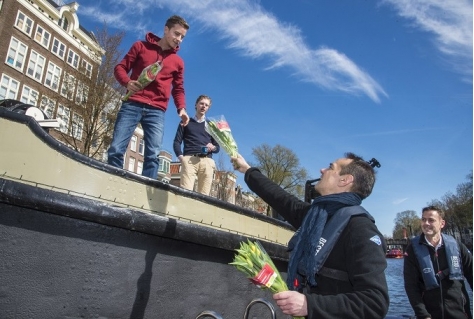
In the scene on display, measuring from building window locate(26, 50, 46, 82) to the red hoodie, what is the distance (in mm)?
23718

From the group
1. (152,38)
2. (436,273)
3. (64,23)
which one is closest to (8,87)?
(64,23)

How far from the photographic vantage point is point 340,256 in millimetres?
1703

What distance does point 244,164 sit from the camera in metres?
2.59

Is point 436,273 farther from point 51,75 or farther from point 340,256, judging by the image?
point 51,75

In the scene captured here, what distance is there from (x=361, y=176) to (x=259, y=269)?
0.84 meters

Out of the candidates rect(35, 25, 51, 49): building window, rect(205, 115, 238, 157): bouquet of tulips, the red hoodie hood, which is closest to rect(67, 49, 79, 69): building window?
rect(35, 25, 51, 49): building window

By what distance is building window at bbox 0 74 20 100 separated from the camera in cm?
2145

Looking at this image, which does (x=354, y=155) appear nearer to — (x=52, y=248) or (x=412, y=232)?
(x=52, y=248)

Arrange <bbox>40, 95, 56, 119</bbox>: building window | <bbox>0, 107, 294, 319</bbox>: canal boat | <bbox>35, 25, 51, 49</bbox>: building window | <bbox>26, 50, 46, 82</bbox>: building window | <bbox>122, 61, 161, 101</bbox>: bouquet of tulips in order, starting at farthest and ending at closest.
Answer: <bbox>35, 25, 51, 49</bbox>: building window < <bbox>26, 50, 46, 82</bbox>: building window < <bbox>40, 95, 56, 119</bbox>: building window < <bbox>122, 61, 161, 101</bbox>: bouquet of tulips < <bbox>0, 107, 294, 319</bbox>: canal boat

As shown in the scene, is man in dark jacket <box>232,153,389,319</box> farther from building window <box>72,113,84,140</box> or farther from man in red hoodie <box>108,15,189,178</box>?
building window <box>72,113,84,140</box>

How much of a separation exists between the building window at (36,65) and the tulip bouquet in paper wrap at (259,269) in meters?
26.1

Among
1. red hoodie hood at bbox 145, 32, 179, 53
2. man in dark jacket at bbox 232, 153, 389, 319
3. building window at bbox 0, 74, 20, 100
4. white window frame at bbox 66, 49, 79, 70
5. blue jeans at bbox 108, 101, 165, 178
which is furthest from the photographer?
white window frame at bbox 66, 49, 79, 70

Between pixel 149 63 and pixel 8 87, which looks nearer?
pixel 149 63

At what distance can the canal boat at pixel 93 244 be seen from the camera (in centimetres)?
205
